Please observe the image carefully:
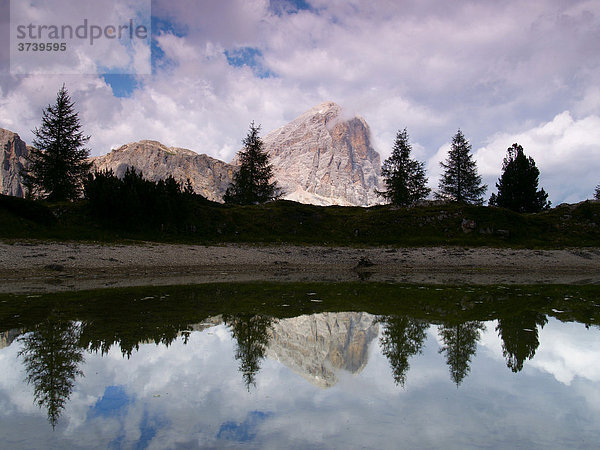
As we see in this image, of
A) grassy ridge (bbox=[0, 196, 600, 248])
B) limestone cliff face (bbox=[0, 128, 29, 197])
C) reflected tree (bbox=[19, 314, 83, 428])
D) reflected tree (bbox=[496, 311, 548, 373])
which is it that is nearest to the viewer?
reflected tree (bbox=[19, 314, 83, 428])

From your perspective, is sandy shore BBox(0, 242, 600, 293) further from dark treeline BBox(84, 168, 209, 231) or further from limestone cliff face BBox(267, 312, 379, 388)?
limestone cliff face BBox(267, 312, 379, 388)

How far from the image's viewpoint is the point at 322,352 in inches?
277

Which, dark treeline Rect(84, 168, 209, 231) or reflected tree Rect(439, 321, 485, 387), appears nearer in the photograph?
reflected tree Rect(439, 321, 485, 387)

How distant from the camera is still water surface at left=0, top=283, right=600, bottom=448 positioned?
154 inches

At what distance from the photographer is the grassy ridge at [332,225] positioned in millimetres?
28683

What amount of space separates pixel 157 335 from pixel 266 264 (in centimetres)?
1768

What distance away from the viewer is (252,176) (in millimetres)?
61094

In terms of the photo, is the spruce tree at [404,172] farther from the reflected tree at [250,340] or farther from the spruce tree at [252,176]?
the reflected tree at [250,340]

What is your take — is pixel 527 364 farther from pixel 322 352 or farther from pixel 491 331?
pixel 322 352

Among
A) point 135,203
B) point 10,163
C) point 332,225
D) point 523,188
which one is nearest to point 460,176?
point 523,188

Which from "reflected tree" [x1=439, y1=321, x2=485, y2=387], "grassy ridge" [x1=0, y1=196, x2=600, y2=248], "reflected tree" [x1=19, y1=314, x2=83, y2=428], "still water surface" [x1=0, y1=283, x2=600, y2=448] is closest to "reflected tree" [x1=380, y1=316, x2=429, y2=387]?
"still water surface" [x1=0, y1=283, x2=600, y2=448]

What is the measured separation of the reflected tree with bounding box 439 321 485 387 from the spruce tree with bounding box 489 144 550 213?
49.5m

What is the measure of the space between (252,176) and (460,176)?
32.8 m

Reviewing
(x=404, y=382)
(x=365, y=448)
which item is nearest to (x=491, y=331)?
(x=404, y=382)
